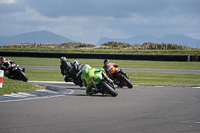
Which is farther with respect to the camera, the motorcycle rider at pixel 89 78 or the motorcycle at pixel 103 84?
the motorcycle rider at pixel 89 78

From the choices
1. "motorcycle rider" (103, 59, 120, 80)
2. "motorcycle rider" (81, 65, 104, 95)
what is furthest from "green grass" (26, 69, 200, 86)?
"motorcycle rider" (81, 65, 104, 95)

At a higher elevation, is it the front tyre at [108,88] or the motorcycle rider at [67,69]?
the motorcycle rider at [67,69]

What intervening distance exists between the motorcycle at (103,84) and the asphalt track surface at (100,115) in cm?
69

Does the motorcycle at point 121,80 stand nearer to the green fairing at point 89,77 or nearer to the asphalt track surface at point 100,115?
the green fairing at point 89,77

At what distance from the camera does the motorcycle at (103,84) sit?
43.6ft

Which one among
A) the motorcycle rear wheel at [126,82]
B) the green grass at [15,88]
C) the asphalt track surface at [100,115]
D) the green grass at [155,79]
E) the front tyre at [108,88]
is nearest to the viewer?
the asphalt track surface at [100,115]

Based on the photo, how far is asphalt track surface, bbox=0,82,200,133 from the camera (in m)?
7.41

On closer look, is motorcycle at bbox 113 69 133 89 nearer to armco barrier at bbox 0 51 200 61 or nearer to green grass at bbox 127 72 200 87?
green grass at bbox 127 72 200 87

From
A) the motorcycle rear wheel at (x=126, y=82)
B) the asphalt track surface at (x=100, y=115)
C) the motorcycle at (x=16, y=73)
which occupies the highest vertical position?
the motorcycle at (x=16, y=73)

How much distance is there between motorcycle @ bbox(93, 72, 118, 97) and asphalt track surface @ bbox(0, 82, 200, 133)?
69 cm

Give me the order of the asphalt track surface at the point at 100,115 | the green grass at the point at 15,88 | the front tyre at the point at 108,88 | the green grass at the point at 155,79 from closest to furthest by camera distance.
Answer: the asphalt track surface at the point at 100,115 → the front tyre at the point at 108,88 → the green grass at the point at 15,88 → the green grass at the point at 155,79

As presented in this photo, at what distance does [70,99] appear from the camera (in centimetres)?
1255

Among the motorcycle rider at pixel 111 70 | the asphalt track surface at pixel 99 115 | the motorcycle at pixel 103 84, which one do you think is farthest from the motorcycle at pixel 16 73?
the asphalt track surface at pixel 99 115

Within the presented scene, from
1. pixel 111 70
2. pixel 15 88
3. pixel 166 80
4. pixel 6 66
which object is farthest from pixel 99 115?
pixel 166 80
